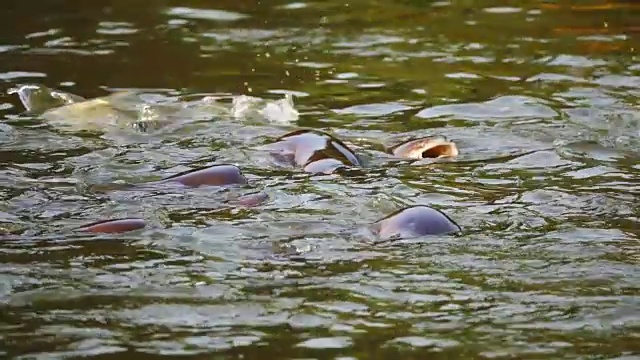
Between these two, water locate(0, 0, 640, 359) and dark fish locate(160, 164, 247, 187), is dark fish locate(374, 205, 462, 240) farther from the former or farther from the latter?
dark fish locate(160, 164, 247, 187)

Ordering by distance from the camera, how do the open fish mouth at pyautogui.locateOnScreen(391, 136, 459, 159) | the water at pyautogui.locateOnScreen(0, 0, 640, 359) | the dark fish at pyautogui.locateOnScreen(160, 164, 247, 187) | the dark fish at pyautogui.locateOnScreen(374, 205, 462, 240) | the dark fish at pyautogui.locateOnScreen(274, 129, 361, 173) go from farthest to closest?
the open fish mouth at pyautogui.locateOnScreen(391, 136, 459, 159), the dark fish at pyautogui.locateOnScreen(274, 129, 361, 173), the dark fish at pyautogui.locateOnScreen(160, 164, 247, 187), the dark fish at pyautogui.locateOnScreen(374, 205, 462, 240), the water at pyautogui.locateOnScreen(0, 0, 640, 359)

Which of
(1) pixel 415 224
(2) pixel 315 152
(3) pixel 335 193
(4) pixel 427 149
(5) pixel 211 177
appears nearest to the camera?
(1) pixel 415 224

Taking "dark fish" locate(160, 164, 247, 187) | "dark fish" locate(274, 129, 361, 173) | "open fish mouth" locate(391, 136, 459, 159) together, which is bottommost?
"open fish mouth" locate(391, 136, 459, 159)

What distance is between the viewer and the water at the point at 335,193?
367 cm

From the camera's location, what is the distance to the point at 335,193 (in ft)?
16.4

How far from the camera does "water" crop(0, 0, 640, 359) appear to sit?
12.0 feet

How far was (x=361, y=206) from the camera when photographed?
15.8 ft

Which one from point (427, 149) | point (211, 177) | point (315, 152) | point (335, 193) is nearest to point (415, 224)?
point (335, 193)

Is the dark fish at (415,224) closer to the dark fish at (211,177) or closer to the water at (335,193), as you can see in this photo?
the water at (335,193)

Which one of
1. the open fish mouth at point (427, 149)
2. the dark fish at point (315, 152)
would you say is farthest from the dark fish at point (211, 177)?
the open fish mouth at point (427, 149)

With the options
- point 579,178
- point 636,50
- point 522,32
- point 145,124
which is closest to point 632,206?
point 579,178

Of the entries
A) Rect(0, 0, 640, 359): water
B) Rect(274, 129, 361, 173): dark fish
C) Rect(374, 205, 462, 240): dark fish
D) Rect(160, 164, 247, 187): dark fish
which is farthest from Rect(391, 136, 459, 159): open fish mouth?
Rect(374, 205, 462, 240): dark fish

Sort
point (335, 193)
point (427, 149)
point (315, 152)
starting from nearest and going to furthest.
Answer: point (335, 193), point (315, 152), point (427, 149)

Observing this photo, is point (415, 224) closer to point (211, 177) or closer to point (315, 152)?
point (211, 177)
